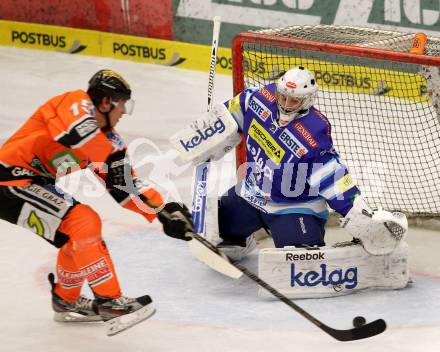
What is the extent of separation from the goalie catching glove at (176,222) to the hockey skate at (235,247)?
3.56ft

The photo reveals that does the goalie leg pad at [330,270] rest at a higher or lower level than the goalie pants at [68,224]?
lower

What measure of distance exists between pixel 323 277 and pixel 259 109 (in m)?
0.82

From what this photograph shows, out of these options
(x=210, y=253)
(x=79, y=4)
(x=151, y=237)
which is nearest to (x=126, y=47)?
(x=79, y=4)

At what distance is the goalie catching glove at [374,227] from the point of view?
521 centimetres

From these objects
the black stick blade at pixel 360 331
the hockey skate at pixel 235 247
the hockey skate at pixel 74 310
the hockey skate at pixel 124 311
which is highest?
Answer: the hockey skate at pixel 124 311

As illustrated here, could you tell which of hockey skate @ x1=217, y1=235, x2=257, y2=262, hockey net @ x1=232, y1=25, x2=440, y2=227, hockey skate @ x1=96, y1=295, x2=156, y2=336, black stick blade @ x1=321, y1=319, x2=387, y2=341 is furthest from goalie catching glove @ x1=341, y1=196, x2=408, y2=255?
hockey skate @ x1=96, y1=295, x2=156, y2=336

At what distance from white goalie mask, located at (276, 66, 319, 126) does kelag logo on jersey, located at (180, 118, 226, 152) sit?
43 centimetres

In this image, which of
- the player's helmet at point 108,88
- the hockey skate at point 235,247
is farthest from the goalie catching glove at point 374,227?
the player's helmet at point 108,88

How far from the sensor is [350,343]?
4.78 metres

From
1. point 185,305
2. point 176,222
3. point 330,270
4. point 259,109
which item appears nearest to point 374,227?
point 330,270

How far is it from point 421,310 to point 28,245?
2.07 metres

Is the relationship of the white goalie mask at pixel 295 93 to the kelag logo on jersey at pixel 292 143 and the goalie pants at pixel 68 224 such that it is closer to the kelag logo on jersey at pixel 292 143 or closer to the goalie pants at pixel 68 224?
the kelag logo on jersey at pixel 292 143

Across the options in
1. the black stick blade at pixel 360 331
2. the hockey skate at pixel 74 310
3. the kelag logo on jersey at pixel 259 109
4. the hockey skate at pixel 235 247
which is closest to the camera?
the black stick blade at pixel 360 331

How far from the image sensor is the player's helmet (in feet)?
15.2
